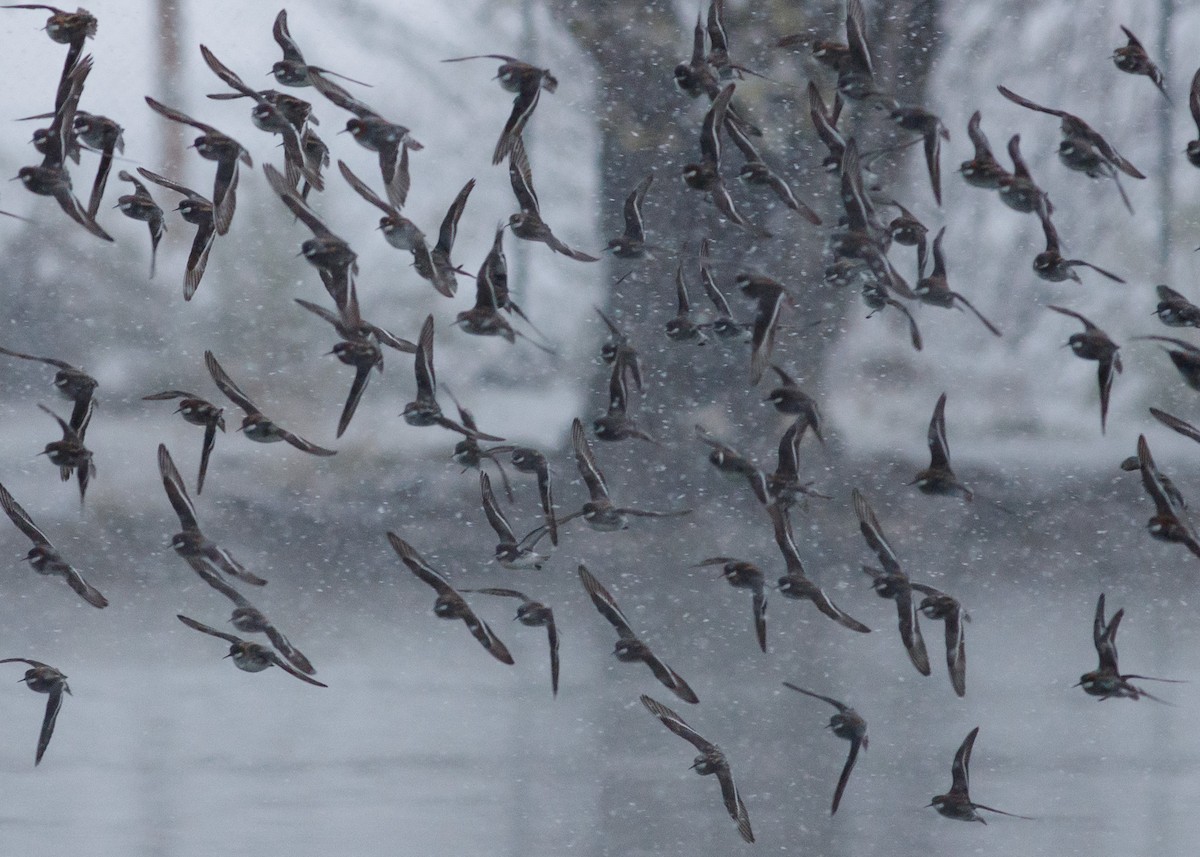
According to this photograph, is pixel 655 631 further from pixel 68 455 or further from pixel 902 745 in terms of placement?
pixel 68 455

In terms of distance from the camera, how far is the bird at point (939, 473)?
2.97ft

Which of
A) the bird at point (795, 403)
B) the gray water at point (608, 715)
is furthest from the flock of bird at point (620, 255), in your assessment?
the gray water at point (608, 715)

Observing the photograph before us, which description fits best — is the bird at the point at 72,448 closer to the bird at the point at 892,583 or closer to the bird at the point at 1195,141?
the bird at the point at 892,583

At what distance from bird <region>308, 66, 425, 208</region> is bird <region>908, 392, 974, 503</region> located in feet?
1.43

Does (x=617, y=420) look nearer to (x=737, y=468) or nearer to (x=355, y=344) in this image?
(x=737, y=468)

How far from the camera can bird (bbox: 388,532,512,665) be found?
0.96 metres

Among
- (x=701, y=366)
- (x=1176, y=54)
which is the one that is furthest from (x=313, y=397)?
(x=1176, y=54)

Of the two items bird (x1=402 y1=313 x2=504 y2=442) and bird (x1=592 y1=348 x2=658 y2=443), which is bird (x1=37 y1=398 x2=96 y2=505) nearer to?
bird (x1=402 y1=313 x2=504 y2=442)

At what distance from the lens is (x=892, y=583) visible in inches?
37.1

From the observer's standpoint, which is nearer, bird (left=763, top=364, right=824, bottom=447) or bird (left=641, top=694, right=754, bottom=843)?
bird (left=763, top=364, right=824, bottom=447)

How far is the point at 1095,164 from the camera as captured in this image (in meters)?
0.85

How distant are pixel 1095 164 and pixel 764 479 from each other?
0.33 meters

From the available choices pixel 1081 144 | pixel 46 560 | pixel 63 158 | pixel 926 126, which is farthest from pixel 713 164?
pixel 46 560

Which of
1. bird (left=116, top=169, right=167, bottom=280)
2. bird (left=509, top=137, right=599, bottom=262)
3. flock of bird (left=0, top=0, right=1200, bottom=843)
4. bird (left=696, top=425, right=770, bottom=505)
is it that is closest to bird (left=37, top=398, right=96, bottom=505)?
flock of bird (left=0, top=0, right=1200, bottom=843)
